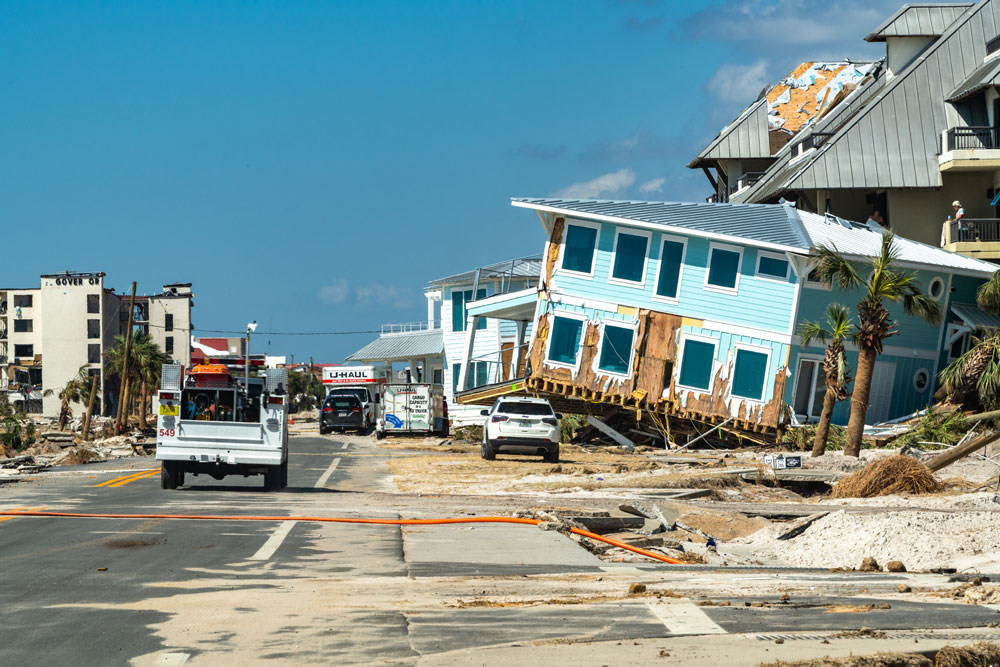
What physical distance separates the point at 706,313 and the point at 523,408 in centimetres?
920

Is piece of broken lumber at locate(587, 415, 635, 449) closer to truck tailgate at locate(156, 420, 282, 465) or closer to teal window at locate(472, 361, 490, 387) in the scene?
teal window at locate(472, 361, 490, 387)

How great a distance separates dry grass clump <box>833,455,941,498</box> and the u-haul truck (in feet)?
113

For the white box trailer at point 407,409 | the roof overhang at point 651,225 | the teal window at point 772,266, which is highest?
the roof overhang at point 651,225

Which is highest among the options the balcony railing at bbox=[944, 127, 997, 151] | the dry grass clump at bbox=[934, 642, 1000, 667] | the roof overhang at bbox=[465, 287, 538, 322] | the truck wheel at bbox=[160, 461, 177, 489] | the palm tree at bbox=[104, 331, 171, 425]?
the balcony railing at bbox=[944, 127, 997, 151]

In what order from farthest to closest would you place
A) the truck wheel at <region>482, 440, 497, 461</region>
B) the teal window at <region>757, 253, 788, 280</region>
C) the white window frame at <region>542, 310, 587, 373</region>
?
1. the white window frame at <region>542, 310, 587, 373</region>
2. the teal window at <region>757, 253, 788, 280</region>
3. the truck wheel at <region>482, 440, 497, 461</region>

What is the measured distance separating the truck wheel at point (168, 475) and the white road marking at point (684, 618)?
14605 mm

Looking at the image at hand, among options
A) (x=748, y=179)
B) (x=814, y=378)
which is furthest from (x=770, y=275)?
(x=748, y=179)

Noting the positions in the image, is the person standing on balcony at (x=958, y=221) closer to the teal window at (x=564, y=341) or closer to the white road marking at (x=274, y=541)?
the teal window at (x=564, y=341)

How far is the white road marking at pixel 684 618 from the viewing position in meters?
7.40

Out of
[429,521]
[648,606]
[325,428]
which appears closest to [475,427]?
[325,428]

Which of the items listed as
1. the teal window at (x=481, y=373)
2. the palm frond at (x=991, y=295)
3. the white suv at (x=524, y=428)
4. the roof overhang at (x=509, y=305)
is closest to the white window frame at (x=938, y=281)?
the palm frond at (x=991, y=295)

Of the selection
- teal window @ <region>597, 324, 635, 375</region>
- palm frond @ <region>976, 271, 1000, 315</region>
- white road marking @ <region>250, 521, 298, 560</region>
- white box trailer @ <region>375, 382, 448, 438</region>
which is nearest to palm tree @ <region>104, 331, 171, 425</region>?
white box trailer @ <region>375, 382, 448, 438</region>

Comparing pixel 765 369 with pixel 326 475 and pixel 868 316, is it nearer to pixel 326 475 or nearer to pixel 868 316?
pixel 868 316

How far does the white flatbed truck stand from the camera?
20656 millimetres
